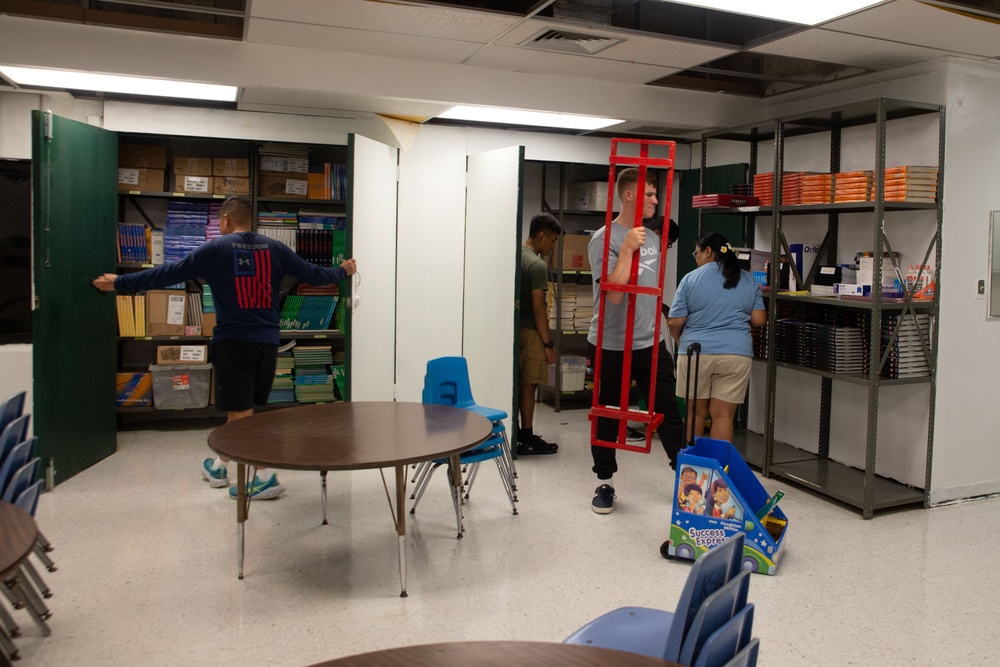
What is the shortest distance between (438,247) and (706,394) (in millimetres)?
2703

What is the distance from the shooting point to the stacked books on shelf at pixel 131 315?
6336mm

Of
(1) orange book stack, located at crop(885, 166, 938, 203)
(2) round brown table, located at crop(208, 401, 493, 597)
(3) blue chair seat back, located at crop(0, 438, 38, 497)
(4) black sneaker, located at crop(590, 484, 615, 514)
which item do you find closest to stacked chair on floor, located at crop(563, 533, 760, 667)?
(2) round brown table, located at crop(208, 401, 493, 597)

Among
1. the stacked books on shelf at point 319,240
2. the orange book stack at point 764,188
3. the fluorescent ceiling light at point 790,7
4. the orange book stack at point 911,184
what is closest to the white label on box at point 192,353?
the stacked books on shelf at point 319,240

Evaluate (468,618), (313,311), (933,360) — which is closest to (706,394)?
(933,360)

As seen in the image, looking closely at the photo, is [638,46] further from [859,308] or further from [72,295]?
[72,295]

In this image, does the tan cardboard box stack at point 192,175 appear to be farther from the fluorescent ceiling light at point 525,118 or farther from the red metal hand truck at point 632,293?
the red metal hand truck at point 632,293

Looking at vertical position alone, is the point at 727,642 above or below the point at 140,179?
below

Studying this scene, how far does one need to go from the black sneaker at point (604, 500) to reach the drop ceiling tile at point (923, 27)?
111 inches

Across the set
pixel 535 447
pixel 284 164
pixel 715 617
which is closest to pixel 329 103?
pixel 284 164

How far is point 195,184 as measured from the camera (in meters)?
6.50

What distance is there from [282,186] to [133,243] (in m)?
1.28

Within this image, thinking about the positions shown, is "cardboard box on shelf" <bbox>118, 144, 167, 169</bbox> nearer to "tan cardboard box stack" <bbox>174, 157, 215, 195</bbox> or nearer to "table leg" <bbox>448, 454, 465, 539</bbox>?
"tan cardboard box stack" <bbox>174, 157, 215, 195</bbox>

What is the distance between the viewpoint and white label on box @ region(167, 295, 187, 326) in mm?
6477

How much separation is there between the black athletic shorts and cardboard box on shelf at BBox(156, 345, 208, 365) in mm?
1962
